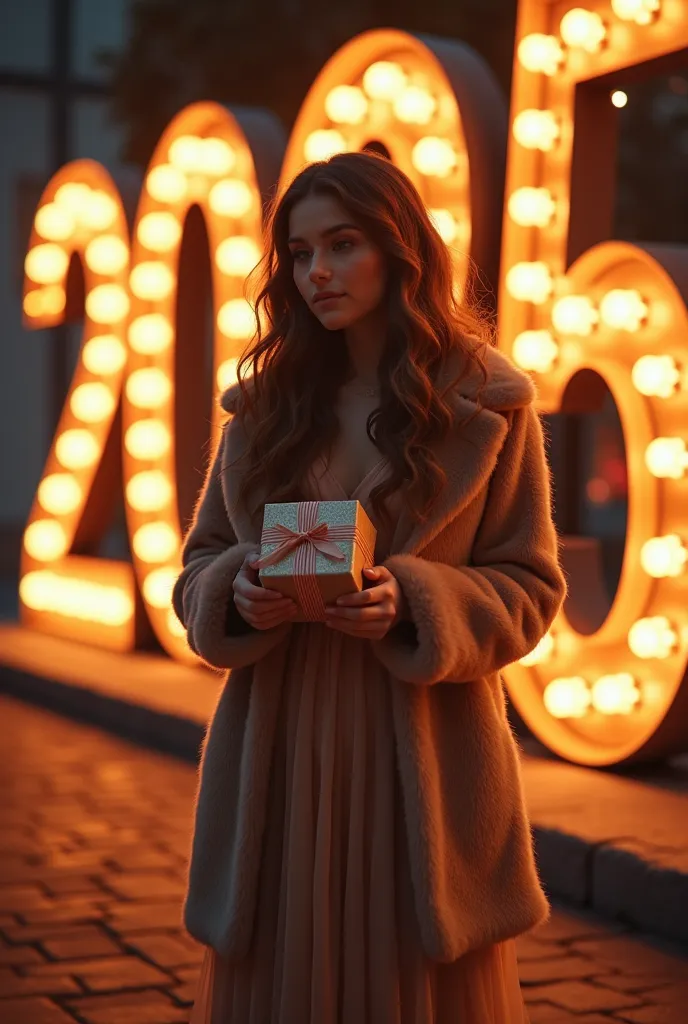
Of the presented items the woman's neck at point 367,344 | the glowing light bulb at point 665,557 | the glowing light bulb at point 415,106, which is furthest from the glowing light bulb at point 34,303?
the woman's neck at point 367,344

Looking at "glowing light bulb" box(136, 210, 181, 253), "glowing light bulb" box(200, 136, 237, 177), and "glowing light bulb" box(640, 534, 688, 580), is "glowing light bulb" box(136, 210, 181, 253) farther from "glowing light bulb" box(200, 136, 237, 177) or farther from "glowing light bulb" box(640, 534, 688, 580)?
"glowing light bulb" box(640, 534, 688, 580)

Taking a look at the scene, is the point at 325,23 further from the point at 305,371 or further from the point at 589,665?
the point at 305,371

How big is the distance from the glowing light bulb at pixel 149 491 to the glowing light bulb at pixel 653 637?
332 centimetres

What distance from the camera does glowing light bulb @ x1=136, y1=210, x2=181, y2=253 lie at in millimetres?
8352

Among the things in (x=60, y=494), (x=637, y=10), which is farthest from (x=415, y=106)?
(x=60, y=494)

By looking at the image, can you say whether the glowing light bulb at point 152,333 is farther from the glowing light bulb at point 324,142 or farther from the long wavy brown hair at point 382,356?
the long wavy brown hair at point 382,356

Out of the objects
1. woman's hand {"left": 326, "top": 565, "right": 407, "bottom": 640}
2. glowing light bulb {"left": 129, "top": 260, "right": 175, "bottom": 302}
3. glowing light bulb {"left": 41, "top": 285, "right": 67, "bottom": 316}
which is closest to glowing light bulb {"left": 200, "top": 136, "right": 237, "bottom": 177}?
glowing light bulb {"left": 129, "top": 260, "right": 175, "bottom": 302}

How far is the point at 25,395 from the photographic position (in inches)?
656

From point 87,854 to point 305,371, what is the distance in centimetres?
297

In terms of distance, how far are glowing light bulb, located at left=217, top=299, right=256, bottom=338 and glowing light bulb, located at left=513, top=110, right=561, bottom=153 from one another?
1903 mm

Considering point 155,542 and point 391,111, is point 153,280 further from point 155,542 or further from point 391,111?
point 391,111

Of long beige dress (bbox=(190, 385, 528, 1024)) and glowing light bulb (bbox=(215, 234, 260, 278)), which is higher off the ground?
glowing light bulb (bbox=(215, 234, 260, 278))

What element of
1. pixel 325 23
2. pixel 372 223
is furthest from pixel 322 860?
pixel 325 23

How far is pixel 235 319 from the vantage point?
7641mm
